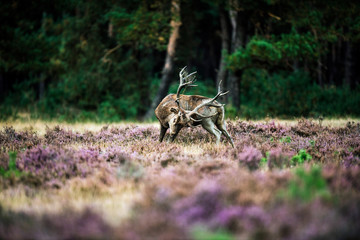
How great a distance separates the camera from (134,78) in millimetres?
20234

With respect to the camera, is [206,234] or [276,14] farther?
[276,14]

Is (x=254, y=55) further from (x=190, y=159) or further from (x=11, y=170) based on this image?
(x=11, y=170)

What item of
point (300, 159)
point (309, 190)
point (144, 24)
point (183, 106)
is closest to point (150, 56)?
point (144, 24)

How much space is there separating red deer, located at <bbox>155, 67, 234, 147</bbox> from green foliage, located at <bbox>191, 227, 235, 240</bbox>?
3.97m

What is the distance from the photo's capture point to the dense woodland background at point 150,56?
13.2 meters

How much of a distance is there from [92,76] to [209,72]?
2208 cm

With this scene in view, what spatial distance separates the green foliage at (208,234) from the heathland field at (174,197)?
0.01 metres

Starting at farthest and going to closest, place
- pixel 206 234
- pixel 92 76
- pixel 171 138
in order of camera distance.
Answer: pixel 92 76
pixel 171 138
pixel 206 234

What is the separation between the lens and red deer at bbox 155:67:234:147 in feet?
21.1

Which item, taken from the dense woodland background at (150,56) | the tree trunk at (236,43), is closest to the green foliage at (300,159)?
the dense woodland background at (150,56)

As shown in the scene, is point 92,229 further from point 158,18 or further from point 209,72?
point 209,72

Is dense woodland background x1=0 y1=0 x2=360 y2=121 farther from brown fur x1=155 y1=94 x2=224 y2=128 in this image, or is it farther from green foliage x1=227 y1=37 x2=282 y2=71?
brown fur x1=155 y1=94 x2=224 y2=128

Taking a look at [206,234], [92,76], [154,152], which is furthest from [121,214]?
[92,76]

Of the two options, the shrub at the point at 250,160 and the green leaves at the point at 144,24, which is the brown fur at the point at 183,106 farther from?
the green leaves at the point at 144,24
